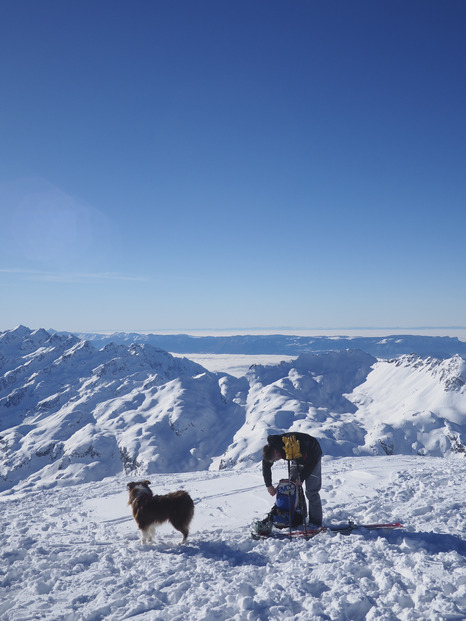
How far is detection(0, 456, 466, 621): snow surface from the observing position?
5.37m

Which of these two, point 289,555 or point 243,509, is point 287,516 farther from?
point 243,509

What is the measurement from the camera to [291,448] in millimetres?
8148

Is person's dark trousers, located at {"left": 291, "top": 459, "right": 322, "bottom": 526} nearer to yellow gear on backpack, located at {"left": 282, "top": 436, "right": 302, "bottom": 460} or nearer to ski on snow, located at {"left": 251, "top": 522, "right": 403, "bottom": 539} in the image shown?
ski on snow, located at {"left": 251, "top": 522, "right": 403, "bottom": 539}

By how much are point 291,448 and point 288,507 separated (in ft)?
4.73

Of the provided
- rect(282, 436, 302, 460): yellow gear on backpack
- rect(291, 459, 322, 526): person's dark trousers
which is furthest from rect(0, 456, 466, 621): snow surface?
rect(282, 436, 302, 460): yellow gear on backpack

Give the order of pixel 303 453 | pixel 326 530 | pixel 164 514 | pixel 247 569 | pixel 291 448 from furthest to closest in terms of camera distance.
A: 1. pixel 164 514
2. pixel 303 453
3. pixel 291 448
4. pixel 326 530
5. pixel 247 569

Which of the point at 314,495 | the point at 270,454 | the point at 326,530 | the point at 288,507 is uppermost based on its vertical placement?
the point at 270,454

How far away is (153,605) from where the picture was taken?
5.77m

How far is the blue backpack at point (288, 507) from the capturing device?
8.35 meters

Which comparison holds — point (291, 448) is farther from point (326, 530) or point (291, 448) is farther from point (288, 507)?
point (326, 530)

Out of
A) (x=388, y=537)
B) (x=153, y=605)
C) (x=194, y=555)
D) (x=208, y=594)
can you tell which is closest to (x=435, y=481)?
(x=388, y=537)

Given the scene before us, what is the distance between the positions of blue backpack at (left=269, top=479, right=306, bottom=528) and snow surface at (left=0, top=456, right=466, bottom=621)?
0.77 metres

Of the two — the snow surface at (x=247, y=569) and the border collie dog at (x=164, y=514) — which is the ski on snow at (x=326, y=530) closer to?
the snow surface at (x=247, y=569)

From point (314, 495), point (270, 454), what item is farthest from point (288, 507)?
point (270, 454)
